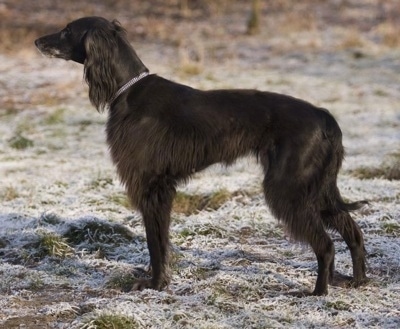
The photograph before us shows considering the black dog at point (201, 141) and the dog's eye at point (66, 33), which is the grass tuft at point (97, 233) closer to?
the black dog at point (201, 141)

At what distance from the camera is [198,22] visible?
1831cm

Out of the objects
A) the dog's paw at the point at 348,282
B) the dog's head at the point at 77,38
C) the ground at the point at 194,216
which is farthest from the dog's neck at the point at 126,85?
the dog's paw at the point at 348,282

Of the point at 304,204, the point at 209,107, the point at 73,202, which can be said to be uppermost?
the point at 209,107

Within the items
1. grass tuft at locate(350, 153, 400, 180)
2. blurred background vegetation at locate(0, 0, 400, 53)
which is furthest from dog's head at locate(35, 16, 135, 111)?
blurred background vegetation at locate(0, 0, 400, 53)

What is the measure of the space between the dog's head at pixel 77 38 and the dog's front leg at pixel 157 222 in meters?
0.98

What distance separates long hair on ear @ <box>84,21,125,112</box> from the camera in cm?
461

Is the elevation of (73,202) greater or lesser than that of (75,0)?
lesser

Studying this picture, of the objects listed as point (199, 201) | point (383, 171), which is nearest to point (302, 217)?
point (199, 201)

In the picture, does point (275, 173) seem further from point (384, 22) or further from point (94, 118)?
point (384, 22)

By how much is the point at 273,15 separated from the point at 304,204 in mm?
15333

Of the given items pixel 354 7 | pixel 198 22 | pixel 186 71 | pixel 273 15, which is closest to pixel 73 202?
pixel 186 71

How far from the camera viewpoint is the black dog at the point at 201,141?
4383 mm

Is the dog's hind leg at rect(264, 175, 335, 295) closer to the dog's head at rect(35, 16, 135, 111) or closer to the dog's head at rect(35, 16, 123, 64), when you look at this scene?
the dog's head at rect(35, 16, 135, 111)

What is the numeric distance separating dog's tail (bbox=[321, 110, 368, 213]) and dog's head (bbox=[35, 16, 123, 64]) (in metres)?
1.51
